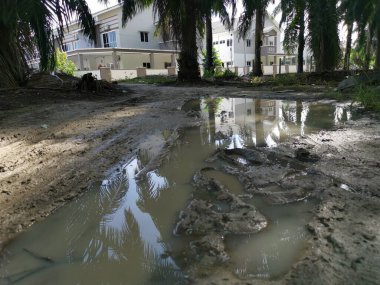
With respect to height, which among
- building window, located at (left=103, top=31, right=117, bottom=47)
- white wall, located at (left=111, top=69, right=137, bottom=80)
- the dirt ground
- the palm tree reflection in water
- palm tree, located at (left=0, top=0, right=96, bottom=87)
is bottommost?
the palm tree reflection in water

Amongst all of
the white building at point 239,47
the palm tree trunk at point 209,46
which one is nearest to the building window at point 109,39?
the white building at point 239,47

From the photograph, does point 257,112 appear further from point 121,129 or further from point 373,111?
point 121,129

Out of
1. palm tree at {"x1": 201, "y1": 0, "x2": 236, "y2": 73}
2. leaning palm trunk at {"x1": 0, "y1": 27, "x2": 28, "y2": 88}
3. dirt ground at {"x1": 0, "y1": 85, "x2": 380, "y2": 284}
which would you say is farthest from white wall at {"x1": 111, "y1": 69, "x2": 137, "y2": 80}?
dirt ground at {"x1": 0, "y1": 85, "x2": 380, "y2": 284}

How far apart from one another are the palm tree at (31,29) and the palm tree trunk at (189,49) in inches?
224

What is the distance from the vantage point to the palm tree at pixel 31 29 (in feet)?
23.0

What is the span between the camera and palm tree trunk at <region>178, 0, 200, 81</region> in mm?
14185

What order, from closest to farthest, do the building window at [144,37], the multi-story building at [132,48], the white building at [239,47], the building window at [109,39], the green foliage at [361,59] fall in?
the green foliage at [361,59]
the multi-story building at [132,48]
the building window at [109,39]
the building window at [144,37]
the white building at [239,47]

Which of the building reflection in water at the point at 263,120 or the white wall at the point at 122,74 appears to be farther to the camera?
the white wall at the point at 122,74

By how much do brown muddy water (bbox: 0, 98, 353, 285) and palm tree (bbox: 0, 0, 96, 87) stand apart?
5057mm

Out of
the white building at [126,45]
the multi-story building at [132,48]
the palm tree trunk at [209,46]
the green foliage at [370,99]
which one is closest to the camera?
the green foliage at [370,99]

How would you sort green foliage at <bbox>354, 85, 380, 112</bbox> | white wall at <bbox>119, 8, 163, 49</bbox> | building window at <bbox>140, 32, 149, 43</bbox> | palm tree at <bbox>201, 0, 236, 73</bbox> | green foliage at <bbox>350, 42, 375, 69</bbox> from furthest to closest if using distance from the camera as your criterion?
building window at <bbox>140, 32, 149, 43</bbox> < white wall at <bbox>119, 8, 163, 49</bbox> < green foliage at <bbox>350, 42, 375, 69</bbox> < palm tree at <bbox>201, 0, 236, 73</bbox> < green foliage at <bbox>354, 85, 380, 112</bbox>

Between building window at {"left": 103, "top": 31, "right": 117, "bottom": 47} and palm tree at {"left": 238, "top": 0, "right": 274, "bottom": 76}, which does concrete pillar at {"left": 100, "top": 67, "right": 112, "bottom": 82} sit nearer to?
palm tree at {"left": 238, "top": 0, "right": 274, "bottom": 76}

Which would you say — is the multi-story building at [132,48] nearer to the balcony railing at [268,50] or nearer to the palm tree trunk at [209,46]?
the balcony railing at [268,50]

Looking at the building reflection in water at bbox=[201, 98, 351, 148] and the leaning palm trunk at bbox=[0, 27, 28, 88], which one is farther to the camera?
the leaning palm trunk at bbox=[0, 27, 28, 88]
